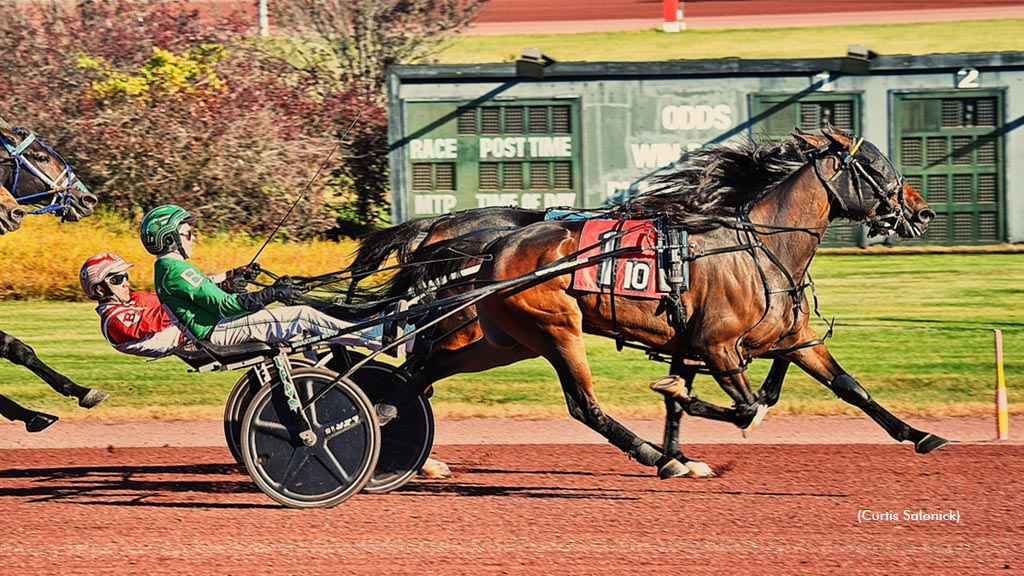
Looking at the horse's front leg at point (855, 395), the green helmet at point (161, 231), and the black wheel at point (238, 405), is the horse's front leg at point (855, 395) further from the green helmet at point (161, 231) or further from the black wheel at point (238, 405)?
the green helmet at point (161, 231)

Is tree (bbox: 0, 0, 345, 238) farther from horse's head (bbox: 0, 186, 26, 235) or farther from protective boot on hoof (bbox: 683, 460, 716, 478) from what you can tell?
protective boot on hoof (bbox: 683, 460, 716, 478)

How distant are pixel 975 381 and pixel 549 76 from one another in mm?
8459

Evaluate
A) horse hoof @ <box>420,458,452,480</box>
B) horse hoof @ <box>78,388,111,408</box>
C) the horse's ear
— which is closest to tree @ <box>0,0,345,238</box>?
horse hoof @ <box>78,388,111,408</box>

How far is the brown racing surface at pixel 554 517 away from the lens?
6.03 meters

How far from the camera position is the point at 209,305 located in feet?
23.1

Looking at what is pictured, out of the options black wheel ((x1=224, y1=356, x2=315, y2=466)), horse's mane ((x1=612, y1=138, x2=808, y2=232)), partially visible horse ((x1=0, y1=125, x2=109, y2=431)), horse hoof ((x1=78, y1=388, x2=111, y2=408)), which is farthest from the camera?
partially visible horse ((x1=0, y1=125, x2=109, y2=431))

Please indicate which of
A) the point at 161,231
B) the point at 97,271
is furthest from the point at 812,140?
the point at 97,271

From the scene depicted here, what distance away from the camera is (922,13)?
121 ft

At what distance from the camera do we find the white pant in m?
7.13

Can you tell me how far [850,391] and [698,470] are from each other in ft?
3.05

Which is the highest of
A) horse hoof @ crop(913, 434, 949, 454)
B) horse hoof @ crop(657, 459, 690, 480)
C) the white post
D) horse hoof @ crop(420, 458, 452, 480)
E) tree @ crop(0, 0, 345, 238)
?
the white post

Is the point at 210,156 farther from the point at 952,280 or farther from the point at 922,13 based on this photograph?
the point at 922,13

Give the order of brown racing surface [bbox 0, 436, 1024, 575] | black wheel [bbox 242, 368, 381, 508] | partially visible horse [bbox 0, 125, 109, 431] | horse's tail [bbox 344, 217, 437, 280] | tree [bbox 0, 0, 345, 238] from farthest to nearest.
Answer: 1. tree [bbox 0, 0, 345, 238]
2. horse's tail [bbox 344, 217, 437, 280]
3. partially visible horse [bbox 0, 125, 109, 431]
4. black wheel [bbox 242, 368, 381, 508]
5. brown racing surface [bbox 0, 436, 1024, 575]

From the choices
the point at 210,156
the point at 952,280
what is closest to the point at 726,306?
the point at 952,280
